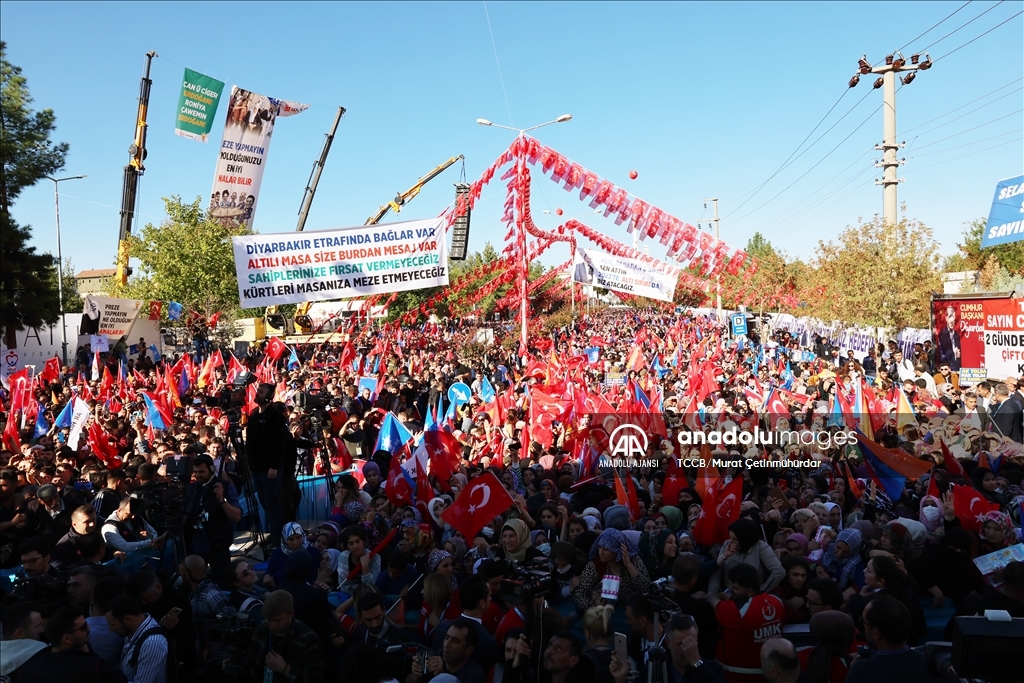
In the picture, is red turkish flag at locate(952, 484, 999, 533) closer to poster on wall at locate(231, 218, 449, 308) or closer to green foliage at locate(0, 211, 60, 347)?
poster on wall at locate(231, 218, 449, 308)

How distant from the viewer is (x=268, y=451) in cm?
831

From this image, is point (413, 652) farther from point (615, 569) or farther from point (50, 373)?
point (50, 373)

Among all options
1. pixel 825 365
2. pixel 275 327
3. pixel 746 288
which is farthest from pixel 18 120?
pixel 275 327

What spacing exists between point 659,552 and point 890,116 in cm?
1953

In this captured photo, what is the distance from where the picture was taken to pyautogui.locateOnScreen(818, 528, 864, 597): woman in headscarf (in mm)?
5906

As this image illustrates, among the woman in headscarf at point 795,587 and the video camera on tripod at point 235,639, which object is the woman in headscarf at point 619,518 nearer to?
the woman in headscarf at point 795,587

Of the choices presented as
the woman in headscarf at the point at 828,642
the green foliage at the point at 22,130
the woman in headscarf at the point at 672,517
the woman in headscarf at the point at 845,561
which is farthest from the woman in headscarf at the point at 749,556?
the green foliage at the point at 22,130

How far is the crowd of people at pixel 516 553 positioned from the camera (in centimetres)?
442

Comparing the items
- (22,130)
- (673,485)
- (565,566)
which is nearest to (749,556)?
(565,566)

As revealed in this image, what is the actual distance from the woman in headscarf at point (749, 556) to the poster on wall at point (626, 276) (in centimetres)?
2372

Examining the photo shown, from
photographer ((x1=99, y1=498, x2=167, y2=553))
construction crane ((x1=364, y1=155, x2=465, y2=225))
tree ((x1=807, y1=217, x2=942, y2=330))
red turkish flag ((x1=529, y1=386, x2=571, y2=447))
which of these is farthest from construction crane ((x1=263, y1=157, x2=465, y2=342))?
photographer ((x1=99, y1=498, x2=167, y2=553))

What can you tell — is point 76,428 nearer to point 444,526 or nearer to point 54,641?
point 444,526

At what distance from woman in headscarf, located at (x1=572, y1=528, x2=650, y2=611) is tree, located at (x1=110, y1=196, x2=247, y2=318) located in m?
37.3

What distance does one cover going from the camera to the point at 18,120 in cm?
729
